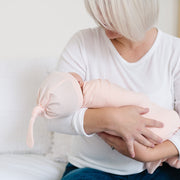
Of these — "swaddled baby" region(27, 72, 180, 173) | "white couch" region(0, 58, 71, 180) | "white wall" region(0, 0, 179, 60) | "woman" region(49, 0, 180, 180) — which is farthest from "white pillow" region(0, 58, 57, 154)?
"swaddled baby" region(27, 72, 180, 173)

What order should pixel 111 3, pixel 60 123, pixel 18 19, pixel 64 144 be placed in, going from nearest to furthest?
pixel 111 3 → pixel 60 123 → pixel 64 144 → pixel 18 19

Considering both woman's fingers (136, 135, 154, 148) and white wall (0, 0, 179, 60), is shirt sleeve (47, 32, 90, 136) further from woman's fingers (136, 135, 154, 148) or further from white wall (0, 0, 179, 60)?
white wall (0, 0, 179, 60)

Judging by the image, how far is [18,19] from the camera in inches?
67.0

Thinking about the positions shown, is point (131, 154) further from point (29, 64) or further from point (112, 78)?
point (29, 64)

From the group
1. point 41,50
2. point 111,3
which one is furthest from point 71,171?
point 41,50

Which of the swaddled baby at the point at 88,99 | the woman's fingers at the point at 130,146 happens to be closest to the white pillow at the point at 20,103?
the swaddled baby at the point at 88,99

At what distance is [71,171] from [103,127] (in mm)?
281

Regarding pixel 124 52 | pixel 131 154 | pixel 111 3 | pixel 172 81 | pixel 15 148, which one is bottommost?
pixel 15 148

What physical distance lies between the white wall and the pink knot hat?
86 cm

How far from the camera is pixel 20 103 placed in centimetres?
146

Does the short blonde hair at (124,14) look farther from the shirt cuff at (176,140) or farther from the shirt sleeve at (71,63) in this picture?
the shirt cuff at (176,140)

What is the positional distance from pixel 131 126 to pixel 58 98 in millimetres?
254

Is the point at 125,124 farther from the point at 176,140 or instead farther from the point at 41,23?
the point at 41,23

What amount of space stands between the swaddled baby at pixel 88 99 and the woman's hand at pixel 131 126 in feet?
0.13
